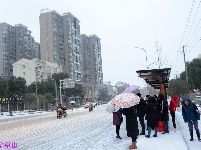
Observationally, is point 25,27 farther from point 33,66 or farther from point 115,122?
point 115,122

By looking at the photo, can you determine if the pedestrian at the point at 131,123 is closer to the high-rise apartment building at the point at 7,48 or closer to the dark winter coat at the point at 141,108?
the dark winter coat at the point at 141,108

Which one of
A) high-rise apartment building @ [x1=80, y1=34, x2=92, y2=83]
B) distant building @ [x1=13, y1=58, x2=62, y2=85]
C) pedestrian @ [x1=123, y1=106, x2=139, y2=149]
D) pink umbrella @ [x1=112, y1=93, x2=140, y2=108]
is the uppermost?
high-rise apartment building @ [x1=80, y1=34, x2=92, y2=83]

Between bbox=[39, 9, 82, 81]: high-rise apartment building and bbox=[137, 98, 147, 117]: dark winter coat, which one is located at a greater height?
bbox=[39, 9, 82, 81]: high-rise apartment building

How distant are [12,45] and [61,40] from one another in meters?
25.2

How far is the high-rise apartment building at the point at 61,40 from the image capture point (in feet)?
358

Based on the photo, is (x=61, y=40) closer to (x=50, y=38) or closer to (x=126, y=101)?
(x=50, y=38)

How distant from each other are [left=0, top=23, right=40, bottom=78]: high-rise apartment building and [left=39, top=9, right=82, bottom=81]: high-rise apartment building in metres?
18.8

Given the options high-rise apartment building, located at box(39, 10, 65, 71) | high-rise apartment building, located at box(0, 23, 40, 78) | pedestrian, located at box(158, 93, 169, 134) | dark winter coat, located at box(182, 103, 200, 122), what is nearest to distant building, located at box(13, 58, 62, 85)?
high-rise apartment building, located at box(39, 10, 65, 71)

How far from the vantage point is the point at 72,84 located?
229 feet

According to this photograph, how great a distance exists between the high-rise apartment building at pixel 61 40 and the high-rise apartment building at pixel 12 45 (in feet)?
61.5

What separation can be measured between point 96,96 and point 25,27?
1904 inches

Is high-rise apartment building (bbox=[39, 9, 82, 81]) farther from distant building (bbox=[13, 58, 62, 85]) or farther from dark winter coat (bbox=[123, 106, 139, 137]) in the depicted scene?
dark winter coat (bbox=[123, 106, 139, 137])

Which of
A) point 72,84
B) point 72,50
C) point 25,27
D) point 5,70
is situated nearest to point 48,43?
point 72,50

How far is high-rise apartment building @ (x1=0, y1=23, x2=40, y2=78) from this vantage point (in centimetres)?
11756
